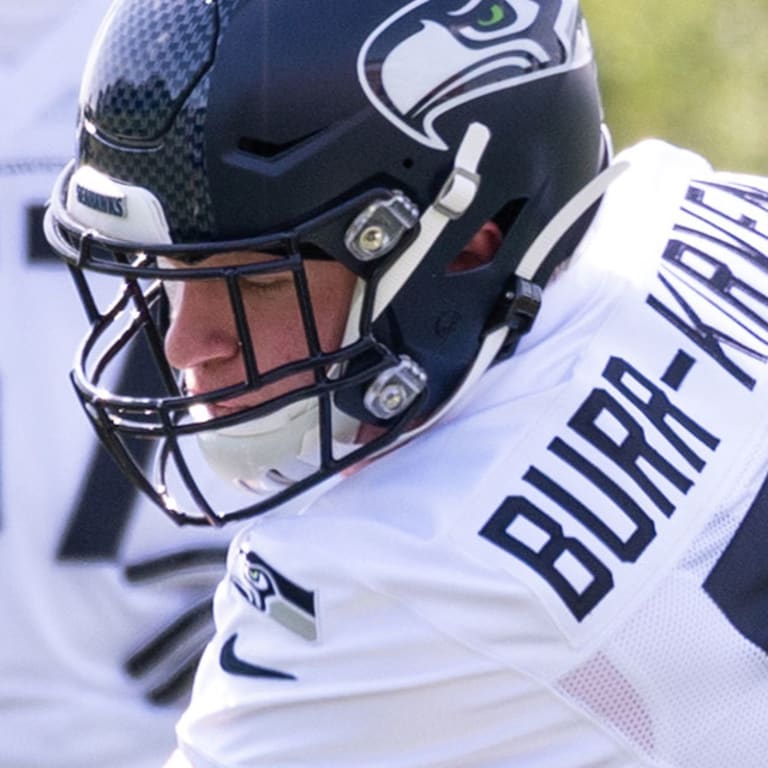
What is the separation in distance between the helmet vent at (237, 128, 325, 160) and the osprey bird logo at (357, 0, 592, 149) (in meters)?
0.07

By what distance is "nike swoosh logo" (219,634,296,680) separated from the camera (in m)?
2.05

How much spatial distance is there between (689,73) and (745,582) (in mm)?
3351

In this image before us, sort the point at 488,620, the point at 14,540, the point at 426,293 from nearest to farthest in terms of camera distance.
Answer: the point at 488,620 → the point at 426,293 → the point at 14,540

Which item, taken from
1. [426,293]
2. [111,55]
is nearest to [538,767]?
[426,293]

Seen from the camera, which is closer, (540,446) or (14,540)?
(540,446)

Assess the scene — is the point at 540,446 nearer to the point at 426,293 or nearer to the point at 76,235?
the point at 426,293

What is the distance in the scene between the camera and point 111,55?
83.9 inches

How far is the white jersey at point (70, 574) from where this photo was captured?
2.79m

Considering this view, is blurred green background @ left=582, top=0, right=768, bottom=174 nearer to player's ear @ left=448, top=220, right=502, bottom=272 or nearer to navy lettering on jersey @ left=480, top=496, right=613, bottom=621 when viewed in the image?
player's ear @ left=448, top=220, right=502, bottom=272

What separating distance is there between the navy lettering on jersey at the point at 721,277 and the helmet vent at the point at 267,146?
0.37 metres

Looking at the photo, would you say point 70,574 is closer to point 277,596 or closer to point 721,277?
point 277,596

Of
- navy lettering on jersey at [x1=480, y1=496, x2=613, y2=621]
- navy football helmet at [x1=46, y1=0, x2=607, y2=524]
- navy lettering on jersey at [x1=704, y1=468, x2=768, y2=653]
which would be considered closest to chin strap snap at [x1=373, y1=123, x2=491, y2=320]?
navy football helmet at [x1=46, y1=0, x2=607, y2=524]

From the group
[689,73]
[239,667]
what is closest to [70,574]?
[239,667]

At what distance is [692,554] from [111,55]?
0.72 metres
